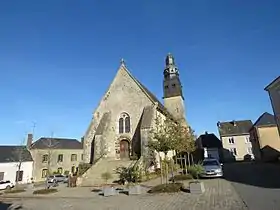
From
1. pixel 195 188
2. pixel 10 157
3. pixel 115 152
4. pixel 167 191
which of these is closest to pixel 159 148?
pixel 167 191

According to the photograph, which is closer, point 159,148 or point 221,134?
point 159,148

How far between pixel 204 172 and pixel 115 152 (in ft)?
38.3

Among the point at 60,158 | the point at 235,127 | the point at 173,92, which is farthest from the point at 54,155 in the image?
the point at 235,127

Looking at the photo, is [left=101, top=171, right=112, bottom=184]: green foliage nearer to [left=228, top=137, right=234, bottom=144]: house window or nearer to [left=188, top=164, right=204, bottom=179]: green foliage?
[left=188, top=164, right=204, bottom=179]: green foliage

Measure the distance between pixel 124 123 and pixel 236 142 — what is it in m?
30.7

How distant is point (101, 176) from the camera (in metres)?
20.2

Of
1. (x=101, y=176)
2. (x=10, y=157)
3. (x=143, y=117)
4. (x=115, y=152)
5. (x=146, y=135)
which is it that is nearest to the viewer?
(x=101, y=176)

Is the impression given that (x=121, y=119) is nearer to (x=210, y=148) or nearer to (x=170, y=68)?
(x=170, y=68)

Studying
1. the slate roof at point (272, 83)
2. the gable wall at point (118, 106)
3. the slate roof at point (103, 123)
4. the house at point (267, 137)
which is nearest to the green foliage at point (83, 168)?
the gable wall at point (118, 106)

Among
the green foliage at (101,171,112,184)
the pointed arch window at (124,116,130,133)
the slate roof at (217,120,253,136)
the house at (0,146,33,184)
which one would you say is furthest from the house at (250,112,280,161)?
the house at (0,146,33,184)

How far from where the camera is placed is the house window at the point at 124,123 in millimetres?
25920

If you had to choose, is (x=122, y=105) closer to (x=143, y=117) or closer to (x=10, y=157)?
(x=143, y=117)

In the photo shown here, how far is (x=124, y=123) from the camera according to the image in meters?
26.2

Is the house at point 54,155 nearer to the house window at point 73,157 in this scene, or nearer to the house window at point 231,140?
the house window at point 73,157
